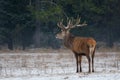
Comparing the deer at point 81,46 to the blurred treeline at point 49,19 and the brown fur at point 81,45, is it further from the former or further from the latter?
the blurred treeline at point 49,19

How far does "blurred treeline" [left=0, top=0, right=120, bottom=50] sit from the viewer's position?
1730 inches

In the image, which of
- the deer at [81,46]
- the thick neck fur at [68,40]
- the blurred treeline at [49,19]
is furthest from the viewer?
the blurred treeline at [49,19]

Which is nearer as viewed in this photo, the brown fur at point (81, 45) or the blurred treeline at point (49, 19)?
the brown fur at point (81, 45)

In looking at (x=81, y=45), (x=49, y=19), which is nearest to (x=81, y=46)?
(x=81, y=45)

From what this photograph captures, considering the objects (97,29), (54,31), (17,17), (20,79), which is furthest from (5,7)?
(20,79)

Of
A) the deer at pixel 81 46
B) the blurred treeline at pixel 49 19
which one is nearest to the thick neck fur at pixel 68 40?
the deer at pixel 81 46

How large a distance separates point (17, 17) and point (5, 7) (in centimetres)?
156

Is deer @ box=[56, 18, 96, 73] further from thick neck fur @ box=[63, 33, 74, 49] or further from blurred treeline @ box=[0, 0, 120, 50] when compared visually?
blurred treeline @ box=[0, 0, 120, 50]

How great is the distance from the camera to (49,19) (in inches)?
1722

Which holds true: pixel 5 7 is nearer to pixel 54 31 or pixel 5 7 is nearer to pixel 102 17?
pixel 54 31

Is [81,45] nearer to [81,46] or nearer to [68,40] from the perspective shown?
[81,46]

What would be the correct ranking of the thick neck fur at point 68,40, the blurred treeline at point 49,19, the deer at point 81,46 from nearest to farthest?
the deer at point 81,46 → the thick neck fur at point 68,40 → the blurred treeline at point 49,19

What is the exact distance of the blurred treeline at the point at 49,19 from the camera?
4394 cm

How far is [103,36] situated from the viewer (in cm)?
4697
